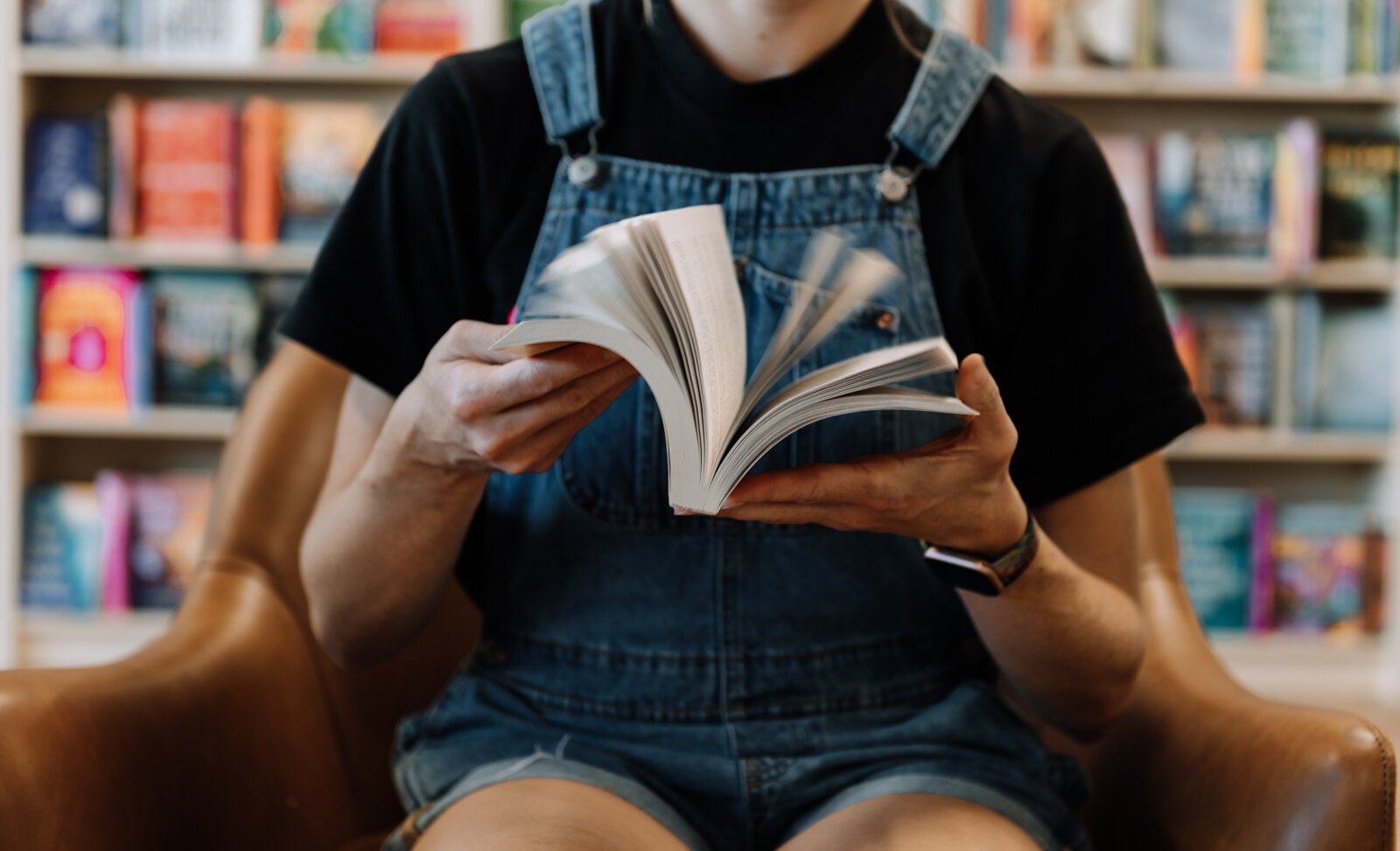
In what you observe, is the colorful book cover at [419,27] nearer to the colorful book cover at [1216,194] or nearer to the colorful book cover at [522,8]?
the colorful book cover at [522,8]

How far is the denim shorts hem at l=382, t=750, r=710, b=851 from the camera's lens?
0.81 meters

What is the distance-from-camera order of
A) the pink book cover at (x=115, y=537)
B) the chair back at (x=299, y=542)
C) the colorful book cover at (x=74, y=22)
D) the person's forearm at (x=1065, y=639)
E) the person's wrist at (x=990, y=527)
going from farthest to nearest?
1. the pink book cover at (x=115, y=537)
2. the colorful book cover at (x=74, y=22)
3. the chair back at (x=299, y=542)
4. the person's forearm at (x=1065, y=639)
5. the person's wrist at (x=990, y=527)

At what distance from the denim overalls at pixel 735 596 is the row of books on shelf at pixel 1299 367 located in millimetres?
1934

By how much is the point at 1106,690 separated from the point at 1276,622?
202 centimetres

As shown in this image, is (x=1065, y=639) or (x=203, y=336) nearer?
(x=1065, y=639)

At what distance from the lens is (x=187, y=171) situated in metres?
2.58

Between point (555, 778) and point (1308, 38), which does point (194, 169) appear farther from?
point (1308, 38)

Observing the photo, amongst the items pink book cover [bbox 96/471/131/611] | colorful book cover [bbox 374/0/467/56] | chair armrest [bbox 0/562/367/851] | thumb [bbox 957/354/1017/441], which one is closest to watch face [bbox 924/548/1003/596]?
thumb [bbox 957/354/1017/441]

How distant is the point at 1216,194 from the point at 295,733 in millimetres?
2216

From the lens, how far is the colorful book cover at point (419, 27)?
2.58 meters

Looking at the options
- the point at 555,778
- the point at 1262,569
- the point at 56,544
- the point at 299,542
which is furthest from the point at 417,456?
the point at 1262,569

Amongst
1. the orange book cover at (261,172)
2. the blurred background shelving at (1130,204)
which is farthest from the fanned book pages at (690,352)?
the orange book cover at (261,172)

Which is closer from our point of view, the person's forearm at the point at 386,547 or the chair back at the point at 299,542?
the person's forearm at the point at 386,547

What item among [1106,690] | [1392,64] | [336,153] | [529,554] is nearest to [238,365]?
[336,153]
